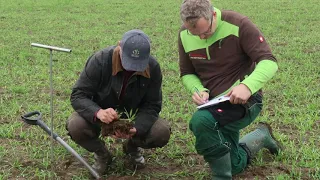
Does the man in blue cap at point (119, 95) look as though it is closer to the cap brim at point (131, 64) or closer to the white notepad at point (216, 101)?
the cap brim at point (131, 64)

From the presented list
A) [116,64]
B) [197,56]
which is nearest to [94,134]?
[116,64]

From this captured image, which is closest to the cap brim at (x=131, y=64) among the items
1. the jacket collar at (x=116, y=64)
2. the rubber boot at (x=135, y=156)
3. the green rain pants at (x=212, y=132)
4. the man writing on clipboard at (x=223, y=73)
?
the jacket collar at (x=116, y=64)

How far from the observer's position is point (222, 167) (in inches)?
137

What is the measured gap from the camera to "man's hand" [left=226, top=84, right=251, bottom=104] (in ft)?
10.4

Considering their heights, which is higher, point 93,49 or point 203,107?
point 203,107

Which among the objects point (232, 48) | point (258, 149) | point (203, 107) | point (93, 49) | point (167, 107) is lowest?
point (93, 49)

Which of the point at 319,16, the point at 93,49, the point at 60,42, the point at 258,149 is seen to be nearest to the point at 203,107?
the point at 258,149

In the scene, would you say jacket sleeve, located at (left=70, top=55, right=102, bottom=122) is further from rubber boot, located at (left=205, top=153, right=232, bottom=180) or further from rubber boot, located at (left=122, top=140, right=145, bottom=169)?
rubber boot, located at (left=205, top=153, right=232, bottom=180)

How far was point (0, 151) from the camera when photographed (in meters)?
4.14

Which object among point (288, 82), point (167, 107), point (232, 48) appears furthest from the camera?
point (288, 82)

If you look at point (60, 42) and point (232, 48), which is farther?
point (60, 42)

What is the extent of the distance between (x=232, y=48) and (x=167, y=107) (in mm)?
2112

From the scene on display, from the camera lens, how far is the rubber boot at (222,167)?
3463 mm

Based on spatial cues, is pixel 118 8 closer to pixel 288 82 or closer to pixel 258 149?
pixel 288 82
